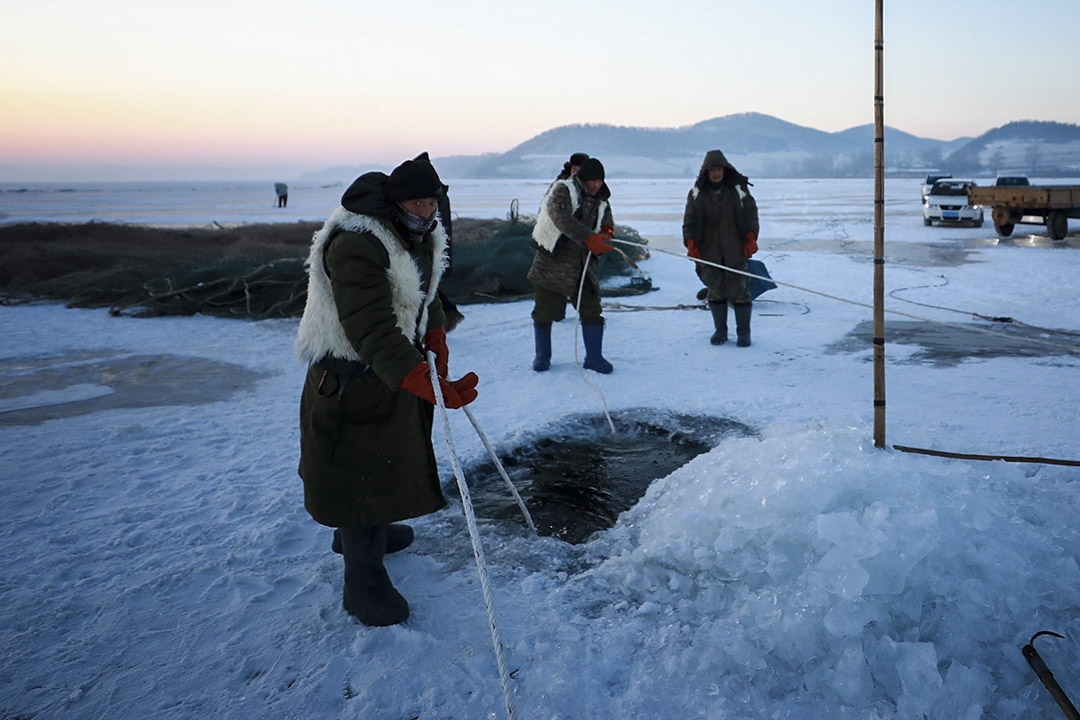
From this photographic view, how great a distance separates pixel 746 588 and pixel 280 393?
14.2 feet

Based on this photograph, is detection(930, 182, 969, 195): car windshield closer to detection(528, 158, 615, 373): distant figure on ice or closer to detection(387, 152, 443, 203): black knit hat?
detection(528, 158, 615, 373): distant figure on ice

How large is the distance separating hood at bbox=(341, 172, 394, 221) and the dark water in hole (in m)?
1.76

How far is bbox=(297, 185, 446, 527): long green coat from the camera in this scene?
250cm

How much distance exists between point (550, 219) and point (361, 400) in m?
3.69

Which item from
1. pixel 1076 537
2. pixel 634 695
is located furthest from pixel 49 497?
pixel 1076 537

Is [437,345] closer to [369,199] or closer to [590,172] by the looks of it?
[369,199]

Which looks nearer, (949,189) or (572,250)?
(572,250)

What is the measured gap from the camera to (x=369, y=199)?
258cm

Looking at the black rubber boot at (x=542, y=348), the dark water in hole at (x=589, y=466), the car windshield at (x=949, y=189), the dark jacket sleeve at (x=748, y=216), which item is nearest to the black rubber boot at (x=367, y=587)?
the dark water in hole at (x=589, y=466)

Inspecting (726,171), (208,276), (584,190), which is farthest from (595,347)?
(208,276)

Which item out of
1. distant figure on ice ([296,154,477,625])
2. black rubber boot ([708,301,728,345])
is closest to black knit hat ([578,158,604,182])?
black rubber boot ([708,301,728,345])

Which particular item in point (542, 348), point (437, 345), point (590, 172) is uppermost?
point (590, 172)

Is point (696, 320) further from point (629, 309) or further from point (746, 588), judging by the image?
point (746, 588)

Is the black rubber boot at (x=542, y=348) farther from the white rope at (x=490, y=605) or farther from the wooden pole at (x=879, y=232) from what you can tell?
the white rope at (x=490, y=605)
